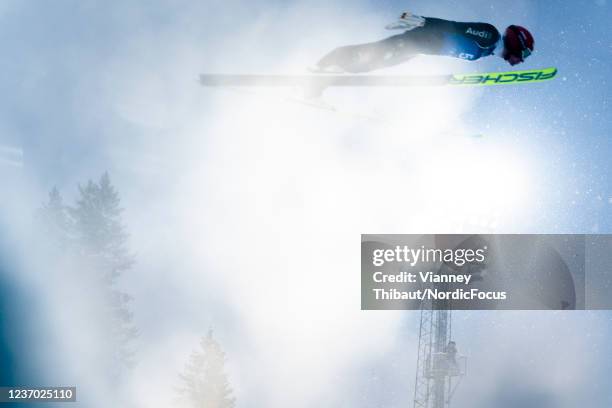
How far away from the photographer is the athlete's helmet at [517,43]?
5.38 metres

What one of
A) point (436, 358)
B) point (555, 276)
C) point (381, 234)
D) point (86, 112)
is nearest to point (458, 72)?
point (381, 234)

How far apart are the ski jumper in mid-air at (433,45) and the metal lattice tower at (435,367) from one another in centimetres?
297

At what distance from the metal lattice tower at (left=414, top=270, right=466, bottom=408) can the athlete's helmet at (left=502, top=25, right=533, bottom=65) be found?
10.0ft

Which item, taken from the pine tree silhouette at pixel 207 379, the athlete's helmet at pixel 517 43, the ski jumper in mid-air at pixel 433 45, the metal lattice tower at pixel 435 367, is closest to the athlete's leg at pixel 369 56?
the ski jumper in mid-air at pixel 433 45

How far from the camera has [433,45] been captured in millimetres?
5273

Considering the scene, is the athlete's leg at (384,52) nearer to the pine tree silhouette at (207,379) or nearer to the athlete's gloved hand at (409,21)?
the athlete's gloved hand at (409,21)

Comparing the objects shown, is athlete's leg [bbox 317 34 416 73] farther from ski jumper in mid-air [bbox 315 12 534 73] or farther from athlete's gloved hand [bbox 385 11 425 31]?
athlete's gloved hand [bbox 385 11 425 31]

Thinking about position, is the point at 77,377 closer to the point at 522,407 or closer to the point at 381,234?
the point at 381,234

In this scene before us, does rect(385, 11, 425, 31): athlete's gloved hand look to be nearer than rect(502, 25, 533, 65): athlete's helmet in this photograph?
Yes

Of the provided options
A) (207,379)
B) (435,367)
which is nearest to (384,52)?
(435,367)

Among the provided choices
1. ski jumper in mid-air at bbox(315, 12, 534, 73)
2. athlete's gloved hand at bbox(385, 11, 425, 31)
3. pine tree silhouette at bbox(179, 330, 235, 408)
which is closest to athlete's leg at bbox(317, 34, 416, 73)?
ski jumper in mid-air at bbox(315, 12, 534, 73)

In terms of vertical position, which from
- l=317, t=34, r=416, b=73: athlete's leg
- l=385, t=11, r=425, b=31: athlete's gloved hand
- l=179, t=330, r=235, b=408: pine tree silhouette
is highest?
l=385, t=11, r=425, b=31: athlete's gloved hand

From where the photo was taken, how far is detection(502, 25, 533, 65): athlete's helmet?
5383 millimetres

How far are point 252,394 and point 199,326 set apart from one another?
2230mm
